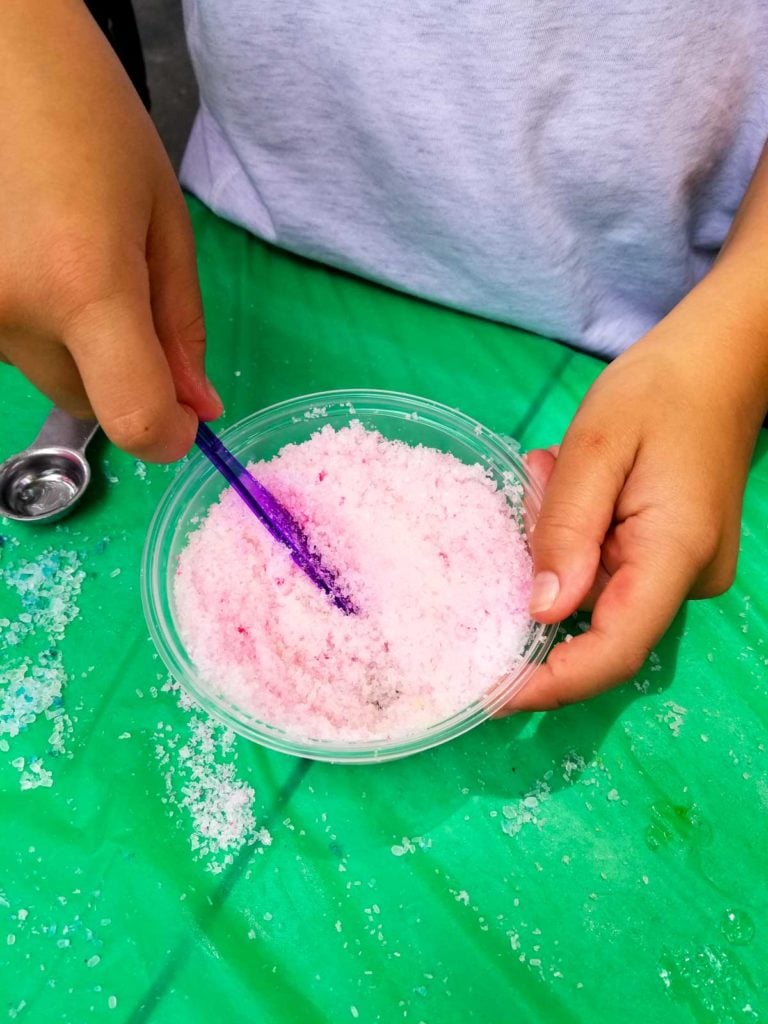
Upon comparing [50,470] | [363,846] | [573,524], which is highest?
[573,524]

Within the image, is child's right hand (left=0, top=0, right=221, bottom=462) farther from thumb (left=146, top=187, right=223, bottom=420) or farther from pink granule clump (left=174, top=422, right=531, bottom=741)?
pink granule clump (left=174, top=422, right=531, bottom=741)

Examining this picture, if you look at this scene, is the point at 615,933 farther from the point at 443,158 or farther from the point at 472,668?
the point at 443,158

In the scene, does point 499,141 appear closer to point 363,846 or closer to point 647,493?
point 647,493

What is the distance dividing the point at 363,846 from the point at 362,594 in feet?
0.66

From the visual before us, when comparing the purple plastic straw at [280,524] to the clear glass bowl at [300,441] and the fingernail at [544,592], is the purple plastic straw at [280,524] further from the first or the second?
the fingernail at [544,592]

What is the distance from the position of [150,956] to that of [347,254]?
27.3 inches

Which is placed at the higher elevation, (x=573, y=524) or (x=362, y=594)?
(x=573, y=524)

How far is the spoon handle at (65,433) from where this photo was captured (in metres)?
0.75

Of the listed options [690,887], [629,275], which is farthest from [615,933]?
[629,275]

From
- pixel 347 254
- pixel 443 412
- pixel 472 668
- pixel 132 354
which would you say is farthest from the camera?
pixel 347 254

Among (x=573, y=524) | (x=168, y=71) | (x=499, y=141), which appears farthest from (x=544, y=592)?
(x=168, y=71)

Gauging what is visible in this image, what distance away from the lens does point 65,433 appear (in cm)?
76

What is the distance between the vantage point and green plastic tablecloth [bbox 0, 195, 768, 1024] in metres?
0.56

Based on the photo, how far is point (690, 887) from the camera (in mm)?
595
